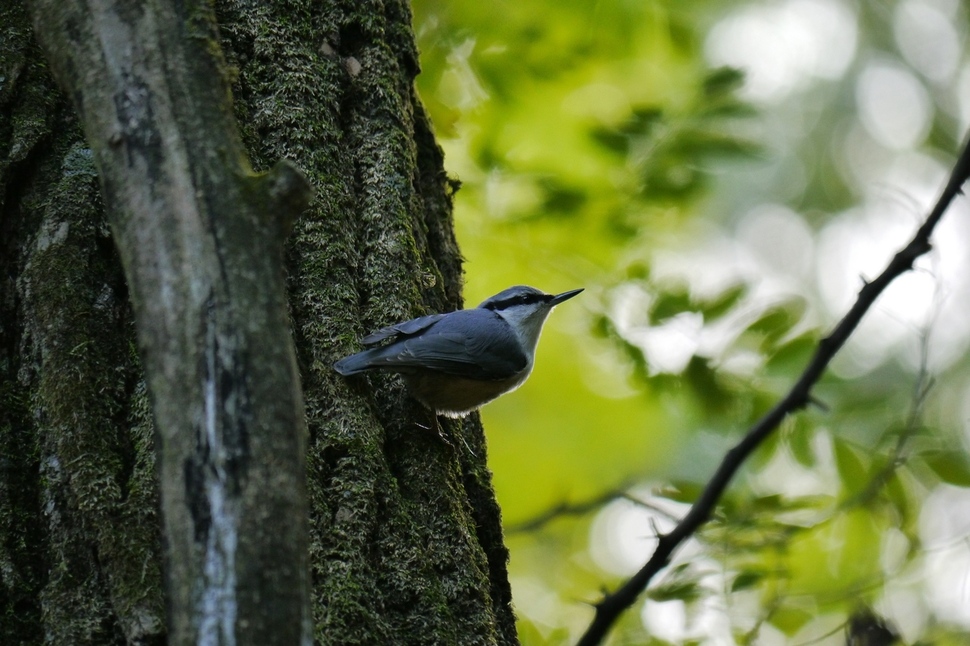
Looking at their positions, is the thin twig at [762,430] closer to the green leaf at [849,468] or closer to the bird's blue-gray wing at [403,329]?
the bird's blue-gray wing at [403,329]

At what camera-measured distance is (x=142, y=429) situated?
7.10 ft

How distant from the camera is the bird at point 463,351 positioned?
2.70m

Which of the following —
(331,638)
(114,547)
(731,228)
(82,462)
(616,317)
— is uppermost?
(731,228)

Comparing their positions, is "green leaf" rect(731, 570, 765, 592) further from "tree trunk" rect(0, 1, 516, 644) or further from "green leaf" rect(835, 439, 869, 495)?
"tree trunk" rect(0, 1, 516, 644)

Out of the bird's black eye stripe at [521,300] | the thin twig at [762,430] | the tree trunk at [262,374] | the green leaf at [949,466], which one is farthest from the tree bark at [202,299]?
the bird's black eye stripe at [521,300]

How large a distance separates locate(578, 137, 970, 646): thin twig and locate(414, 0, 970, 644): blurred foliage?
172 mm

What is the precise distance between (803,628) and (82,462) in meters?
2.60

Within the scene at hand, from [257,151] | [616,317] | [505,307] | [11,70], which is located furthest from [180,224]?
[505,307]

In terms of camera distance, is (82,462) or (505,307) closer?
(82,462)

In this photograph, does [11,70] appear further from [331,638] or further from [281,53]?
[331,638]

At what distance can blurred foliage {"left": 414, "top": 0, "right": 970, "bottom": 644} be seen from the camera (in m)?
2.82

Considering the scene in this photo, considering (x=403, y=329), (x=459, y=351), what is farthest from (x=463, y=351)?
(x=403, y=329)

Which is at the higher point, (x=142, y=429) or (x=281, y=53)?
(x=281, y=53)

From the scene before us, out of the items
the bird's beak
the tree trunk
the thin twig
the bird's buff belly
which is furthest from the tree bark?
the bird's beak
